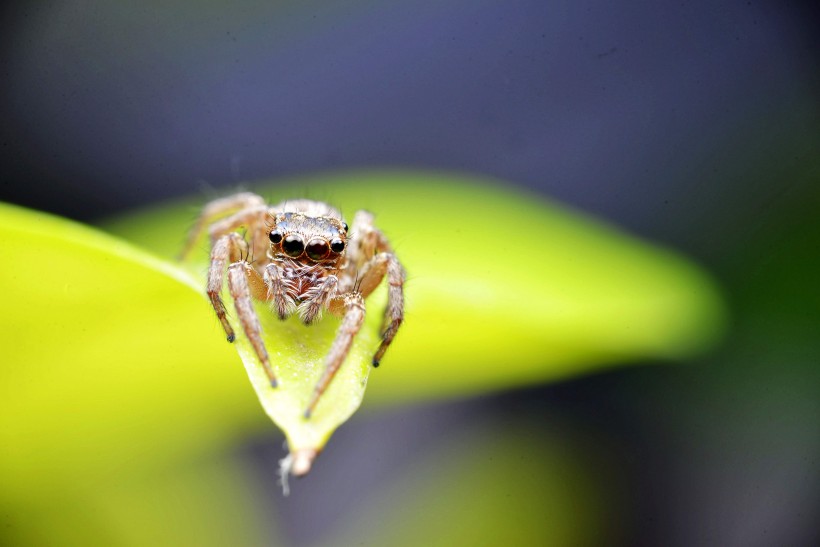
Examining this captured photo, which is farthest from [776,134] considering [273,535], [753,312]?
[273,535]

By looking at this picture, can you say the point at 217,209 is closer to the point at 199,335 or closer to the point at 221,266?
the point at 221,266

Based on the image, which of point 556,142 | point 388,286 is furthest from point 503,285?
point 556,142

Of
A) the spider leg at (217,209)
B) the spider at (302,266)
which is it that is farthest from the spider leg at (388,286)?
the spider leg at (217,209)

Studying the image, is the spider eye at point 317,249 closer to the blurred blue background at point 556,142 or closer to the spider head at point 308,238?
the spider head at point 308,238

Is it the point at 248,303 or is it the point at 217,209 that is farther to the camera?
the point at 217,209

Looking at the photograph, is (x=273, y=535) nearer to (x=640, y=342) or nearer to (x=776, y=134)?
(x=640, y=342)

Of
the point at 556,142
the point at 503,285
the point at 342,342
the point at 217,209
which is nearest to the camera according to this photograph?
the point at 342,342
